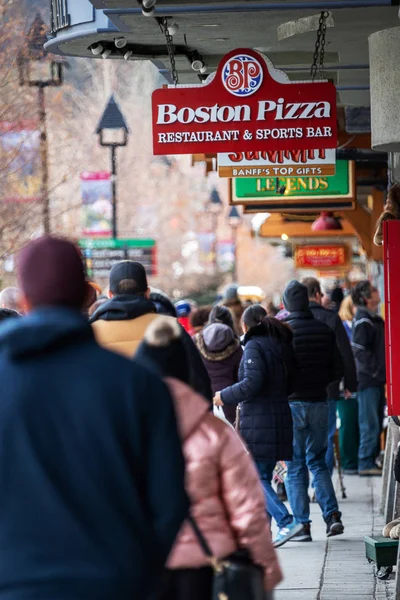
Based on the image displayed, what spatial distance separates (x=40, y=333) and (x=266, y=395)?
6.55 m

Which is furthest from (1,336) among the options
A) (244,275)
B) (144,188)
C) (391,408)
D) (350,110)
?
(244,275)

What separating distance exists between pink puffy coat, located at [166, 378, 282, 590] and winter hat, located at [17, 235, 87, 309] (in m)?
0.91

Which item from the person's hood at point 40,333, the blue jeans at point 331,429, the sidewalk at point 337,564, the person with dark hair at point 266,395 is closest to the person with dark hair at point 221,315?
the blue jeans at point 331,429

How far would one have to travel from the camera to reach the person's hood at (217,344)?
36.7 feet

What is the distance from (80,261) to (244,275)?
3213 inches

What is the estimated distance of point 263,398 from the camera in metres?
9.84

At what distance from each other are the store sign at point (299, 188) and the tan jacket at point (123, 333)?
900 centimetres

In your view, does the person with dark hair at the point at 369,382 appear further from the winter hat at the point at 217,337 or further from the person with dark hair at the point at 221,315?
the winter hat at the point at 217,337

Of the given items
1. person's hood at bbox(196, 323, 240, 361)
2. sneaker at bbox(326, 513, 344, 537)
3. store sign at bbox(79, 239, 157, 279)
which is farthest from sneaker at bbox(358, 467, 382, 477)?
store sign at bbox(79, 239, 157, 279)

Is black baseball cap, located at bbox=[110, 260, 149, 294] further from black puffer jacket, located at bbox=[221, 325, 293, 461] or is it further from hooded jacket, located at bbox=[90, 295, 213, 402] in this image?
black puffer jacket, located at bbox=[221, 325, 293, 461]

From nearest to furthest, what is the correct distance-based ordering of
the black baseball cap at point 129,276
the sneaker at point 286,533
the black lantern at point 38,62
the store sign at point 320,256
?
the black baseball cap at point 129,276, the sneaker at point 286,533, the black lantern at point 38,62, the store sign at point 320,256

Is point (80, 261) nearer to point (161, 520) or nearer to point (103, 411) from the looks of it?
point (103, 411)

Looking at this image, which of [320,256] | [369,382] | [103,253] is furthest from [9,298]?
[320,256]

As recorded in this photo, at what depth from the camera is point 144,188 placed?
198 feet
